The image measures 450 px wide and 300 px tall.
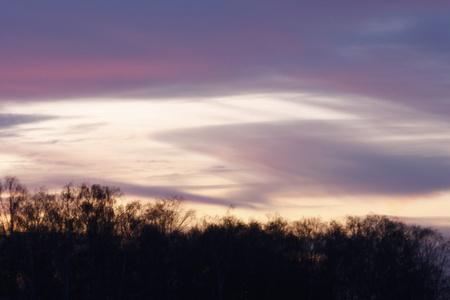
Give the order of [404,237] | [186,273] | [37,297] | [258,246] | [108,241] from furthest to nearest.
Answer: [404,237] < [258,246] < [186,273] < [108,241] < [37,297]

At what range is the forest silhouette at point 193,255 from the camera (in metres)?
88.5

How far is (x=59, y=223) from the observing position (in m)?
91.6

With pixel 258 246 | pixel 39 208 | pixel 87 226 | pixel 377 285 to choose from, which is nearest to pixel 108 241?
pixel 87 226

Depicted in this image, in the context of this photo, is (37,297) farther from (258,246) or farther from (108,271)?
(258,246)

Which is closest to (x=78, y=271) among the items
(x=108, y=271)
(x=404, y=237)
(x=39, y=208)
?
(x=108, y=271)

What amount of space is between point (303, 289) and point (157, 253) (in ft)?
79.8

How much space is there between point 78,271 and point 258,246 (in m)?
30.3

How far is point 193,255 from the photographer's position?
100625mm

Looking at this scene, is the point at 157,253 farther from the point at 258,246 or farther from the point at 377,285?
the point at 377,285

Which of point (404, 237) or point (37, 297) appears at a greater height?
point (404, 237)

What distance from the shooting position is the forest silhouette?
8850cm

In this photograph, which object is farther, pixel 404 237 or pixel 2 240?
pixel 404 237

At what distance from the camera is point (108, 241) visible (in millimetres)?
92250

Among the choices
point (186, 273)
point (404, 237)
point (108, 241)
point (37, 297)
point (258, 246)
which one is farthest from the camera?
point (404, 237)
